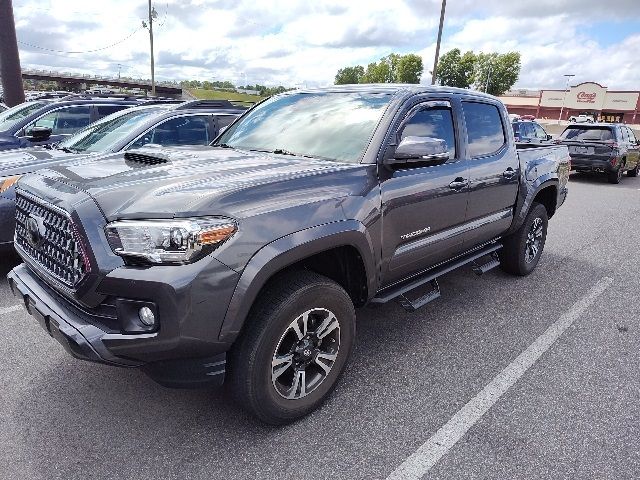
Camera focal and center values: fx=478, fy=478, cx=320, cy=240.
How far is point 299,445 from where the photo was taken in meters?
2.54

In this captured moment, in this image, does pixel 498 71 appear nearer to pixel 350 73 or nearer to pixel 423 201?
pixel 350 73

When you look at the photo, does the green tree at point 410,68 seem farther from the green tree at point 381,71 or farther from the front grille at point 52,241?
the front grille at point 52,241

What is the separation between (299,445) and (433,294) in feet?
5.39

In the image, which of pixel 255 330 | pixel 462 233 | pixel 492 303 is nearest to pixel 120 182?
pixel 255 330

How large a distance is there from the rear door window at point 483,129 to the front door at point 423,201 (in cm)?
20

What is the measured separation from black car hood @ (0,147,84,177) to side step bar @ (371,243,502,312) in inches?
137

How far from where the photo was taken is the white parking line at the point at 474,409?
94.6 inches

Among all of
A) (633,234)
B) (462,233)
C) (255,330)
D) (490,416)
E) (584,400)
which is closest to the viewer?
(255,330)

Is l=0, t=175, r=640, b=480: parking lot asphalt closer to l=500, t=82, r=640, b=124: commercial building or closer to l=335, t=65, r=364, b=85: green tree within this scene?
l=500, t=82, r=640, b=124: commercial building

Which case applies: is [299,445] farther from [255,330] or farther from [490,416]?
[490,416]

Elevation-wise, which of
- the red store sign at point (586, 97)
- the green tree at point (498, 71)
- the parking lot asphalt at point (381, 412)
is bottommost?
the parking lot asphalt at point (381, 412)

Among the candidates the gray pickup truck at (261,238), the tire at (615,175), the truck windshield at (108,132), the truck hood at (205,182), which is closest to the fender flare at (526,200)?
the gray pickup truck at (261,238)

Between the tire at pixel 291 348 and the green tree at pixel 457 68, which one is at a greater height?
the green tree at pixel 457 68

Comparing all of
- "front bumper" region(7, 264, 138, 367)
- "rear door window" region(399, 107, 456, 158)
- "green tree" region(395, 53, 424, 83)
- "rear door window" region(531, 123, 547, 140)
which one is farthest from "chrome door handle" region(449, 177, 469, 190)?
"green tree" region(395, 53, 424, 83)
